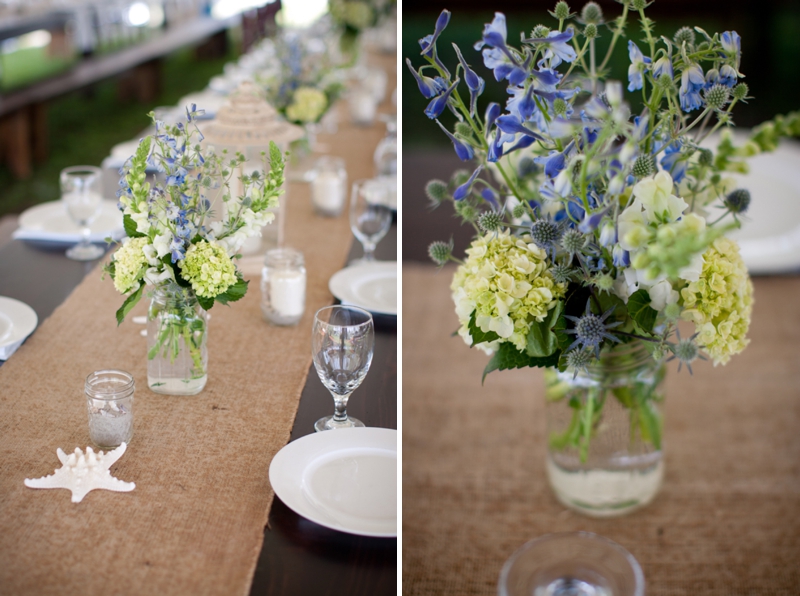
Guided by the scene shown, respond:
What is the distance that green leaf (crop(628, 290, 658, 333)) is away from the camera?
36.2 inches

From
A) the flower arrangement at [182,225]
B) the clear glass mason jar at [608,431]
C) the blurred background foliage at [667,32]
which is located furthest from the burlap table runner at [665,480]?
the blurred background foliage at [667,32]

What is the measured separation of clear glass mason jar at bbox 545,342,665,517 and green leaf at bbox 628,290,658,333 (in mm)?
211

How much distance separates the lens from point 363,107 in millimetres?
2752

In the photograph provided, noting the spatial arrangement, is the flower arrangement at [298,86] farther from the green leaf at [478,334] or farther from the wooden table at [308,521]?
the green leaf at [478,334]

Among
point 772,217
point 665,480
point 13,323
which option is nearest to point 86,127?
point 772,217

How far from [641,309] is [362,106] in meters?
1.99

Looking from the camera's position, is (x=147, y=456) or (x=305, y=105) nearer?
(x=147, y=456)

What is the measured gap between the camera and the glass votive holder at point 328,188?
1807mm

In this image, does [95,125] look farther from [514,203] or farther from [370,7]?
[514,203]

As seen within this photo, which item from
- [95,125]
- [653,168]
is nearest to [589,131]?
[653,168]

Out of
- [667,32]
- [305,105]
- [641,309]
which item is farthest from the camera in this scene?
[667,32]

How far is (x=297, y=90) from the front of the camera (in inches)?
81.5

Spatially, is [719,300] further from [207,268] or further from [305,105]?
[305,105]

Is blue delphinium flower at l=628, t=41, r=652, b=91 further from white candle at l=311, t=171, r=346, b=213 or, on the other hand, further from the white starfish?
white candle at l=311, t=171, r=346, b=213
